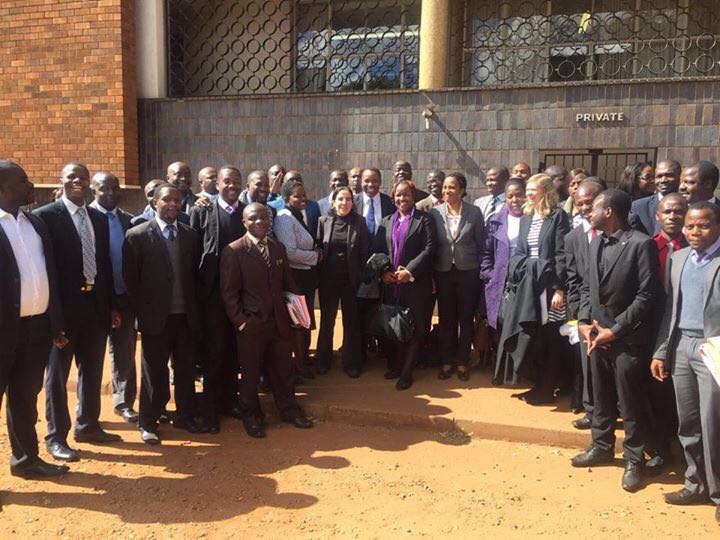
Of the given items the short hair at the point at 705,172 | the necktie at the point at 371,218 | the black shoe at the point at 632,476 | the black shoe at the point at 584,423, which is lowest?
the black shoe at the point at 632,476

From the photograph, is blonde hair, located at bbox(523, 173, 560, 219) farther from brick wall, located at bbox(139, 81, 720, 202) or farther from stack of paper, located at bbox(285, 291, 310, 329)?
brick wall, located at bbox(139, 81, 720, 202)

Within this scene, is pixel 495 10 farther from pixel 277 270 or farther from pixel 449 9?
pixel 277 270

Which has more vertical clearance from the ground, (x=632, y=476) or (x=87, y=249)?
(x=87, y=249)

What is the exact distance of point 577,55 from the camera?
27.5ft

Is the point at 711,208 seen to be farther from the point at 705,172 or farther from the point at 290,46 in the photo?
the point at 290,46

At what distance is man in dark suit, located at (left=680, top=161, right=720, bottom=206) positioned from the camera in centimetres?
443

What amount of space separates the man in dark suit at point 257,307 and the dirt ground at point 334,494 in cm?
40

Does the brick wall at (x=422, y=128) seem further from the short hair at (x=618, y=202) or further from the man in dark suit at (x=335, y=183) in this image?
the short hair at (x=618, y=202)

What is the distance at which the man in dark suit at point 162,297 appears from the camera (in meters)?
4.32

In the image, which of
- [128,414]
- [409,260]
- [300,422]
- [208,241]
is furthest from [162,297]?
[409,260]

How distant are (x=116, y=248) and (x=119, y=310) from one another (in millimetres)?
493

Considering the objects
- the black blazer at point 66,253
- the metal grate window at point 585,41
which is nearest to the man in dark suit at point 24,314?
the black blazer at point 66,253

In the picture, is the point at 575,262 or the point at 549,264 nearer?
the point at 575,262

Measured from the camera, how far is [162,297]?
14.3 feet
